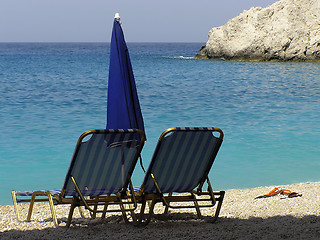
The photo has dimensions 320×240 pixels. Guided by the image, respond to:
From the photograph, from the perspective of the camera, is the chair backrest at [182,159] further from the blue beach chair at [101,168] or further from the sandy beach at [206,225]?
the sandy beach at [206,225]

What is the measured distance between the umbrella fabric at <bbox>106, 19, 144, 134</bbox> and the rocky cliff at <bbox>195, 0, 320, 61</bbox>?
43.1m

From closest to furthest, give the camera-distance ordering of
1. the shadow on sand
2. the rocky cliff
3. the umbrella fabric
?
the shadow on sand, the umbrella fabric, the rocky cliff

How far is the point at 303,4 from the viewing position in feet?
158

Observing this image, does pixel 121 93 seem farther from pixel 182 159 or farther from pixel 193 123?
pixel 193 123

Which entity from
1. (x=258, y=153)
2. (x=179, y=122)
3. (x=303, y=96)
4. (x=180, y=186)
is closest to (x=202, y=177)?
(x=180, y=186)

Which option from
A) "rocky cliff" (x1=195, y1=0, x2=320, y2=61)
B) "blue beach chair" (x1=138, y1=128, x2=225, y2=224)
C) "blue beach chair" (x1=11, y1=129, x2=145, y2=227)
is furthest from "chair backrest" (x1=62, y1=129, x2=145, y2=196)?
"rocky cliff" (x1=195, y1=0, x2=320, y2=61)

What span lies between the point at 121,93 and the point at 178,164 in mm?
938

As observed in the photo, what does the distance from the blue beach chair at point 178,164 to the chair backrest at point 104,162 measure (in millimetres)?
174

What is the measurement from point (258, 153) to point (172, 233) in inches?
269

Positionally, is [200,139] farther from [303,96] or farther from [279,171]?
[303,96]

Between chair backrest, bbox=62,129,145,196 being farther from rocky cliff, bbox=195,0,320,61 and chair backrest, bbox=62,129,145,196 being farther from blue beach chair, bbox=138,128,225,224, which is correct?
rocky cliff, bbox=195,0,320,61

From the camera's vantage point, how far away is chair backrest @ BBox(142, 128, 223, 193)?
412 cm

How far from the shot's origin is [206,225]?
4293mm

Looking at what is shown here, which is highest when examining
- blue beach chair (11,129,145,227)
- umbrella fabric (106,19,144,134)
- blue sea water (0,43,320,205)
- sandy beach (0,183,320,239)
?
umbrella fabric (106,19,144,134)
